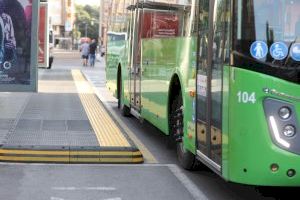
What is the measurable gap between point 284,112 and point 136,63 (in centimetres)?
638

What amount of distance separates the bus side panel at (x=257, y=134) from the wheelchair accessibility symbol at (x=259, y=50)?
0.16 metres

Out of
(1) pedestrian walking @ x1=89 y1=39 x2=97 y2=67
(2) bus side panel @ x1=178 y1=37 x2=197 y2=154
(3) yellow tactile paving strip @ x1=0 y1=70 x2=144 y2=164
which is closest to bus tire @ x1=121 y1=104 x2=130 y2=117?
(3) yellow tactile paving strip @ x1=0 y1=70 x2=144 y2=164

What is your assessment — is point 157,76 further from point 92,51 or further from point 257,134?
point 92,51

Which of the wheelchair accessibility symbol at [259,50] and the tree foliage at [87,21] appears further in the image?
the tree foliage at [87,21]

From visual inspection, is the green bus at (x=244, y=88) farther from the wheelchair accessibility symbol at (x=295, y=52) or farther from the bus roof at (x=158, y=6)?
the bus roof at (x=158, y=6)

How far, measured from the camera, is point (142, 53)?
432 inches

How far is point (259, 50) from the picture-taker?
17.9 feet

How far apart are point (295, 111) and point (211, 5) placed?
1564 millimetres

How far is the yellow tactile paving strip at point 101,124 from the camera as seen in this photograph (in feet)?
31.4

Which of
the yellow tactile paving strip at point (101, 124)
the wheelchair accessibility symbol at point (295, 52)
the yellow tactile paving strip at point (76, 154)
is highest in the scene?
the wheelchair accessibility symbol at point (295, 52)

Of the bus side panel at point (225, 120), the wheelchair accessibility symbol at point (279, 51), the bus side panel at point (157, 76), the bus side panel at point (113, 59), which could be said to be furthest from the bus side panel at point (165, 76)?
the bus side panel at point (113, 59)

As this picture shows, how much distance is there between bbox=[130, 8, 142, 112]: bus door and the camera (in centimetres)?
1133

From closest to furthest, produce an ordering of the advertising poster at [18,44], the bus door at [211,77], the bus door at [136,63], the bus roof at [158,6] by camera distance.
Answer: the bus door at [211,77] < the bus roof at [158,6] < the bus door at [136,63] < the advertising poster at [18,44]

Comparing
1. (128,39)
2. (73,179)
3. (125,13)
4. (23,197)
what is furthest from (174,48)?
(125,13)
